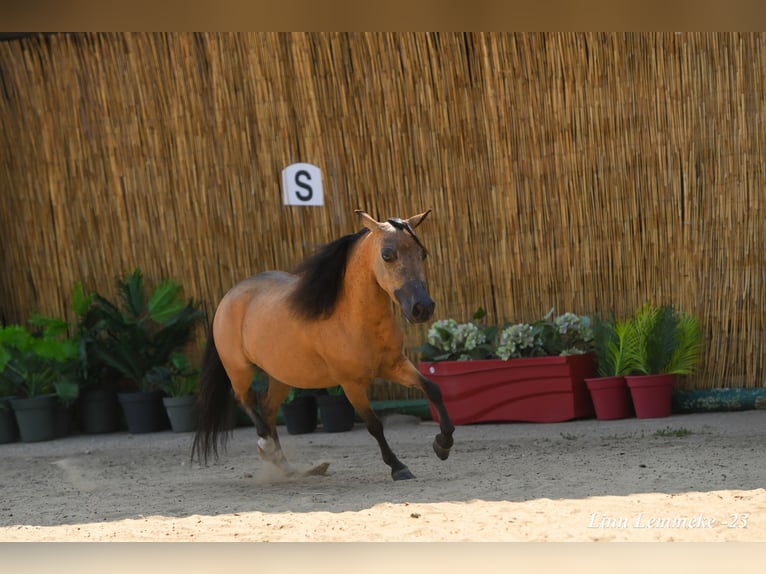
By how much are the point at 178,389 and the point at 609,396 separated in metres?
2.77

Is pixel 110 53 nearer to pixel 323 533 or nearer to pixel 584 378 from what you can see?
pixel 584 378

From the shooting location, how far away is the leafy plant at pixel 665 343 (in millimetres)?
5289

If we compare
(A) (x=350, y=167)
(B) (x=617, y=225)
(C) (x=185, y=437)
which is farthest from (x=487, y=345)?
(C) (x=185, y=437)

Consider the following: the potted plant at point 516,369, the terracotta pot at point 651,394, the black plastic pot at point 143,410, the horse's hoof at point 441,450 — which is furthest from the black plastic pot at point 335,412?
the horse's hoof at point 441,450

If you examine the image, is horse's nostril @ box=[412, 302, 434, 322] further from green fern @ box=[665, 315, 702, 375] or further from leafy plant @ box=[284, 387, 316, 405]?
leafy plant @ box=[284, 387, 316, 405]

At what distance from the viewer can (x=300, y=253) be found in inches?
250

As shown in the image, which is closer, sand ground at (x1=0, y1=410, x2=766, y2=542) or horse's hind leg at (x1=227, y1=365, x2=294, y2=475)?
sand ground at (x1=0, y1=410, x2=766, y2=542)

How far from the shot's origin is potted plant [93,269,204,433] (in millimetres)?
6359

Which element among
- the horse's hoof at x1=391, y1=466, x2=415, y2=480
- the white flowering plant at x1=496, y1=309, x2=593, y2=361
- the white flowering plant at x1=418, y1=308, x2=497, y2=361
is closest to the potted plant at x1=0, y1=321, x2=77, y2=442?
the white flowering plant at x1=418, y1=308, x2=497, y2=361

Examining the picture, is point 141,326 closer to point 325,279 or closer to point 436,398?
point 325,279

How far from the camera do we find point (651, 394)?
5.29m

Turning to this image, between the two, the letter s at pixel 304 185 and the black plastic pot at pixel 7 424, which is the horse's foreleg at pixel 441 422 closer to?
the letter s at pixel 304 185

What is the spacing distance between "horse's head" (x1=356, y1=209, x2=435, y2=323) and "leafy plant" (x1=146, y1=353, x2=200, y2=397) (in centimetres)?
291

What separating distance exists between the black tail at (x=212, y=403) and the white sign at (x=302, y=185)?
1756 millimetres
